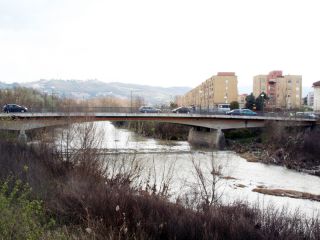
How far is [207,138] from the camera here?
5316cm

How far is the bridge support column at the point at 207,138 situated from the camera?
49.8 meters

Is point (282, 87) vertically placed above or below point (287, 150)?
above

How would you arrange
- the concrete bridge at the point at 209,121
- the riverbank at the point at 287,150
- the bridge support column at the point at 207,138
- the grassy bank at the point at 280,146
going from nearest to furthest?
the riverbank at the point at 287,150 < the grassy bank at the point at 280,146 < the concrete bridge at the point at 209,121 < the bridge support column at the point at 207,138

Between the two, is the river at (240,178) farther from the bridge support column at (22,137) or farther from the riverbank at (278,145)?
the bridge support column at (22,137)

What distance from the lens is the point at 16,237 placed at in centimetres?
723

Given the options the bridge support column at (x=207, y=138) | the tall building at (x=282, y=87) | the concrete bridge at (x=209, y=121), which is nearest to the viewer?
the concrete bridge at (x=209, y=121)

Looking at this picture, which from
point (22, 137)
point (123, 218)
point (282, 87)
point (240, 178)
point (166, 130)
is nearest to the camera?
point (123, 218)

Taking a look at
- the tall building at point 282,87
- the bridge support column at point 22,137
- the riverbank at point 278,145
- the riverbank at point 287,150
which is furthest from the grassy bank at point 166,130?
the tall building at point 282,87

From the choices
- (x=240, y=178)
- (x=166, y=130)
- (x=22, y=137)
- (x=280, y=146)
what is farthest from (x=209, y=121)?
(x=22, y=137)

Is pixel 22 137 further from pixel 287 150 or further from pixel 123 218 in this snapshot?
pixel 123 218

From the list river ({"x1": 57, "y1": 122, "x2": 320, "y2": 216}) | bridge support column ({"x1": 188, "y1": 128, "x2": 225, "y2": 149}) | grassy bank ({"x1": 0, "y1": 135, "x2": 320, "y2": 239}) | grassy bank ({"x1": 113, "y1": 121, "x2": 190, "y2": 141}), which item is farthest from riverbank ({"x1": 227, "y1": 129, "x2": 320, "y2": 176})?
grassy bank ({"x1": 0, "y1": 135, "x2": 320, "y2": 239})

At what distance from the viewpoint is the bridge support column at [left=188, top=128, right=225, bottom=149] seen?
49.8 m

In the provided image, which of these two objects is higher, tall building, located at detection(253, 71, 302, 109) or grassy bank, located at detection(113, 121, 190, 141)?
tall building, located at detection(253, 71, 302, 109)

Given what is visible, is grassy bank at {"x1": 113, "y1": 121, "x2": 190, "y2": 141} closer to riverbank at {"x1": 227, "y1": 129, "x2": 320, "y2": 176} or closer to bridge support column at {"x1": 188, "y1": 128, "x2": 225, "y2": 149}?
bridge support column at {"x1": 188, "y1": 128, "x2": 225, "y2": 149}
